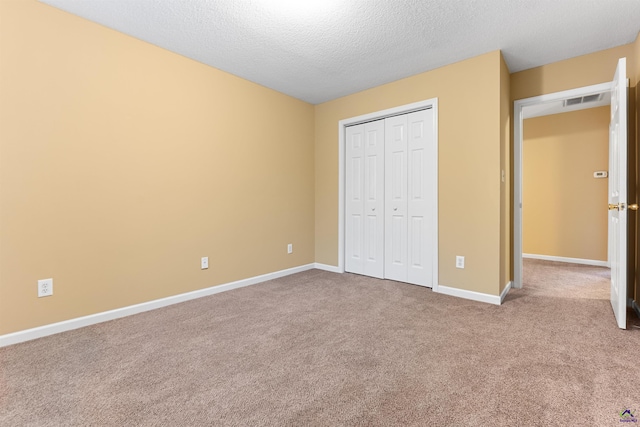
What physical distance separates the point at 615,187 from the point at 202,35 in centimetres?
384

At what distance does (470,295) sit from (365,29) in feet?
9.07

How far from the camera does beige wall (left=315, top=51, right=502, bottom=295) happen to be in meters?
2.86

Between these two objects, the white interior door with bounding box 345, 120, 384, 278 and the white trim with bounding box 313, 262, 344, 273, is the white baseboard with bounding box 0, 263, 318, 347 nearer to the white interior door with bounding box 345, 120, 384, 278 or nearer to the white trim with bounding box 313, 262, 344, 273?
the white trim with bounding box 313, 262, 344, 273

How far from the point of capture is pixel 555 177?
4.88 metres

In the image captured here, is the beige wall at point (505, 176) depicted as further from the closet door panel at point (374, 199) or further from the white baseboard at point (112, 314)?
the white baseboard at point (112, 314)

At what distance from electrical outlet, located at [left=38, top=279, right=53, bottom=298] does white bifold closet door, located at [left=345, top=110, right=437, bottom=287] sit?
3163 mm

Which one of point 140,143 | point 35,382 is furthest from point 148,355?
point 140,143

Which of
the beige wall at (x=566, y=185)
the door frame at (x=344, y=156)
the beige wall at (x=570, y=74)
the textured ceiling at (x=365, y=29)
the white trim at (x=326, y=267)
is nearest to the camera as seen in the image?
the textured ceiling at (x=365, y=29)

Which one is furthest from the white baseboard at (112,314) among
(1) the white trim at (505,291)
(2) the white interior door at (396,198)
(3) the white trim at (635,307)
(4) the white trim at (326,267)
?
(3) the white trim at (635,307)

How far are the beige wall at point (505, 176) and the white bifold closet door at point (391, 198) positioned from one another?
0.69m

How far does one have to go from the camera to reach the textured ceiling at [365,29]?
2188 mm

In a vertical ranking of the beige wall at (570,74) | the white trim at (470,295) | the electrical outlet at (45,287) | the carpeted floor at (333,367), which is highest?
the beige wall at (570,74)

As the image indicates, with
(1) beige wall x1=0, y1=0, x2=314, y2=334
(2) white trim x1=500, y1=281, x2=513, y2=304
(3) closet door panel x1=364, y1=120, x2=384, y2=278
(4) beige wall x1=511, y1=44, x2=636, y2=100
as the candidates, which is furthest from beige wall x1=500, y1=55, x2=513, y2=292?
(1) beige wall x1=0, y1=0, x2=314, y2=334

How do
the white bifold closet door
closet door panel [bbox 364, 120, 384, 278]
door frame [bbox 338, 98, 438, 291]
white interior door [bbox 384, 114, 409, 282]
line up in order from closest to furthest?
1. door frame [bbox 338, 98, 438, 291]
2. the white bifold closet door
3. white interior door [bbox 384, 114, 409, 282]
4. closet door panel [bbox 364, 120, 384, 278]
